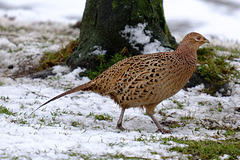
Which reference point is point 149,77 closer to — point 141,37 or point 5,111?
point 5,111

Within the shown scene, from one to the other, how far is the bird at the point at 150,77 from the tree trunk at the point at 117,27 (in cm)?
180

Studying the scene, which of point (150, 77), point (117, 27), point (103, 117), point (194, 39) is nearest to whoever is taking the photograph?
point (150, 77)

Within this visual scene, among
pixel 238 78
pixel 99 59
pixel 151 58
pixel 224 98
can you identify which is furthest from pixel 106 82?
pixel 238 78

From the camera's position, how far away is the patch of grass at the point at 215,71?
6.07 m

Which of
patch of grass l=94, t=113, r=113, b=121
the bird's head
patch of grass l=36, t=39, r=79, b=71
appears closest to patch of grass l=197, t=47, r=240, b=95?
the bird's head

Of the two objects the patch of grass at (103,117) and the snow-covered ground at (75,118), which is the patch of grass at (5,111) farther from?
the patch of grass at (103,117)

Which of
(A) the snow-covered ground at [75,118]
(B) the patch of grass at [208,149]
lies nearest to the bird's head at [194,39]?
(A) the snow-covered ground at [75,118]

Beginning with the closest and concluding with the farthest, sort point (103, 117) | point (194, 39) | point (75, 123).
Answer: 1. point (75, 123)
2. point (194, 39)
3. point (103, 117)

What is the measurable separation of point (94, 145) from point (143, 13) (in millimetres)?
3491

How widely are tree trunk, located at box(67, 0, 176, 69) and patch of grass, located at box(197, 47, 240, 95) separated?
2.49 feet

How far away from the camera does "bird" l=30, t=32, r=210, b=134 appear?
167 inches

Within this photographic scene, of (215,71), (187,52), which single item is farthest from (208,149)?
(215,71)

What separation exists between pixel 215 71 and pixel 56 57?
3.28 meters

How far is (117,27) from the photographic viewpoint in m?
6.31
